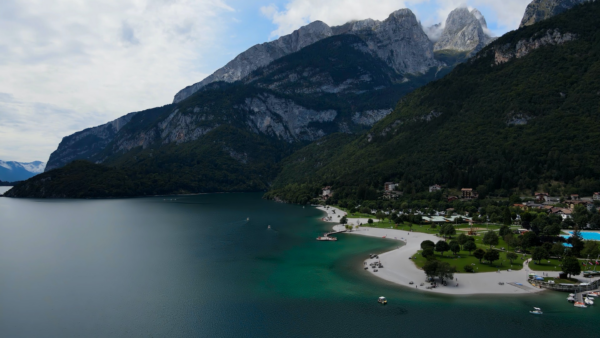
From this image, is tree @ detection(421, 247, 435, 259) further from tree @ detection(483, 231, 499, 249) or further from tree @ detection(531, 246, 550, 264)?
tree @ detection(531, 246, 550, 264)

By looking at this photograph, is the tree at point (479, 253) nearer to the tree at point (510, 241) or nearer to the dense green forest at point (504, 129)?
the tree at point (510, 241)

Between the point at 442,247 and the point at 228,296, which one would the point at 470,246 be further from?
the point at 228,296

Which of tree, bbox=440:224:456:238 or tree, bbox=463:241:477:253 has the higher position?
tree, bbox=440:224:456:238

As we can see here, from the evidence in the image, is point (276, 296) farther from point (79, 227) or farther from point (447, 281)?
point (79, 227)

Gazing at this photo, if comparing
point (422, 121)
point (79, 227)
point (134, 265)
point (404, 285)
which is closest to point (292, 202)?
point (422, 121)

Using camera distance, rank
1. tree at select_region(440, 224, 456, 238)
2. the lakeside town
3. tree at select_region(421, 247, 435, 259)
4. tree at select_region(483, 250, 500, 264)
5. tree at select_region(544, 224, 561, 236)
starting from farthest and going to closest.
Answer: tree at select_region(440, 224, 456, 238)
tree at select_region(544, 224, 561, 236)
tree at select_region(421, 247, 435, 259)
tree at select_region(483, 250, 500, 264)
the lakeside town

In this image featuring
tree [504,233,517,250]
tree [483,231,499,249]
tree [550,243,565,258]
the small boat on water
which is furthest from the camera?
tree [483,231,499,249]

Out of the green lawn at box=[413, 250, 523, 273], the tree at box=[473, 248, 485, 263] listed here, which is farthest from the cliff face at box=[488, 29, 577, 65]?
the tree at box=[473, 248, 485, 263]
